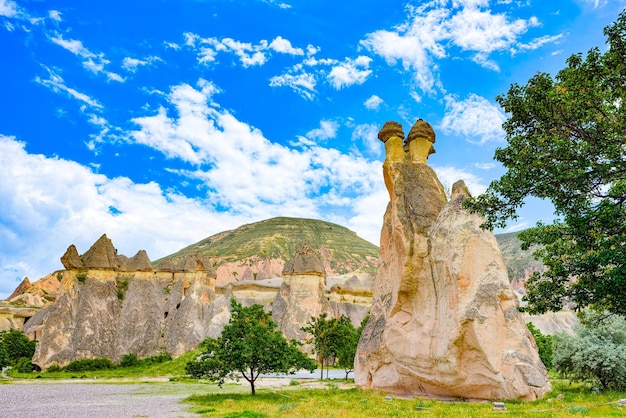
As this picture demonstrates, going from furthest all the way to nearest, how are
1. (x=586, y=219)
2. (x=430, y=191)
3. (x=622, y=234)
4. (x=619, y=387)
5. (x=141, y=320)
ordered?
(x=141, y=320)
(x=430, y=191)
(x=619, y=387)
(x=586, y=219)
(x=622, y=234)

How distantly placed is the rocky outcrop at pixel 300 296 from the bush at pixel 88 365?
15.3m

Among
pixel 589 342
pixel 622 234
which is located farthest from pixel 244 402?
pixel 589 342

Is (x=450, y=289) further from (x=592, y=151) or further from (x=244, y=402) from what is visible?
(x=244, y=402)

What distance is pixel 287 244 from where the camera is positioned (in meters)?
135

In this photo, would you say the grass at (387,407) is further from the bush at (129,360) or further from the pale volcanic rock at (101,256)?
the pale volcanic rock at (101,256)

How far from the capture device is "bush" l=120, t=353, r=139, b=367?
126 ft

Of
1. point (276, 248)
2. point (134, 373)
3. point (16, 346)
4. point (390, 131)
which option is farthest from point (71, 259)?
point (276, 248)

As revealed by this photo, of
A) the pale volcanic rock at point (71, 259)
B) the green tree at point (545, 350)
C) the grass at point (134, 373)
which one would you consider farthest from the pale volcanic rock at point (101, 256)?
the green tree at point (545, 350)

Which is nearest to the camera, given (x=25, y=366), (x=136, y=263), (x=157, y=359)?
(x=25, y=366)

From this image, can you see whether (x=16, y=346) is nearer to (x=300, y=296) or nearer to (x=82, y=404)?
(x=300, y=296)

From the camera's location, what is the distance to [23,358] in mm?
37031

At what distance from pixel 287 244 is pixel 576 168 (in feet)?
410

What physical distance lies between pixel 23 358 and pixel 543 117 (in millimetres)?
42050

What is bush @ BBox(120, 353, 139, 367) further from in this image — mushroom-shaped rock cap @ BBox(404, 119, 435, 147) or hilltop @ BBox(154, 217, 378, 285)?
hilltop @ BBox(154, 217, 378, 285)
